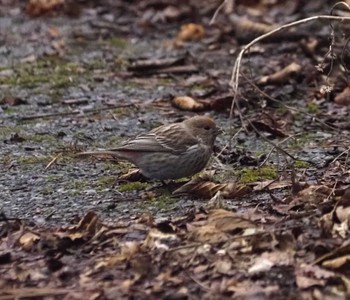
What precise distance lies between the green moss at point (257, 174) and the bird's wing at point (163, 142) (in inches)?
15.6

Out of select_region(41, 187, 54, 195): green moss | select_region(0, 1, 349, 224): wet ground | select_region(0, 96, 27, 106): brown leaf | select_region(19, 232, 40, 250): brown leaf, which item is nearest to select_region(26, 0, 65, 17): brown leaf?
select_region(0, 1, 349, 224): wet ground

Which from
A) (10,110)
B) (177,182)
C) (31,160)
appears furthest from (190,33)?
(177,182)

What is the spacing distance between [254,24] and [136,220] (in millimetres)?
6105

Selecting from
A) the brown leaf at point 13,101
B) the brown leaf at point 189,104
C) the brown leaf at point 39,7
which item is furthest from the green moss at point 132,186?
the brown leaf at point 39,7

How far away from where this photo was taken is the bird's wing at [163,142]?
6.65 metres

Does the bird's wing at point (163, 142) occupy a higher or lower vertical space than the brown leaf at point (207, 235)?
lower

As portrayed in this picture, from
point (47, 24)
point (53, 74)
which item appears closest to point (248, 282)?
point (53, 74)

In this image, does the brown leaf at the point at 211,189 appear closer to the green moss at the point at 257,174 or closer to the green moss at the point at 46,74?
the green moss at the point at 257,174

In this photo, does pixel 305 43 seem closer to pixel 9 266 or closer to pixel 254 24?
pixel 254 24

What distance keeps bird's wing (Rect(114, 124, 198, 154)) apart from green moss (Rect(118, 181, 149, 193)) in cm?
23

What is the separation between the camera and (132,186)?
21.5ft

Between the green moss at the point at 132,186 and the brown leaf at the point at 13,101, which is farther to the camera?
the brown leaf at the point at 13,101

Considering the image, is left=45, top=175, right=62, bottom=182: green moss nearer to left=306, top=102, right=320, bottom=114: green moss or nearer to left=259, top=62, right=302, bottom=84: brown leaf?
left=306, top=102, right=320, bottom=114: green moss

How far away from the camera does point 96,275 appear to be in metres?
4.75
